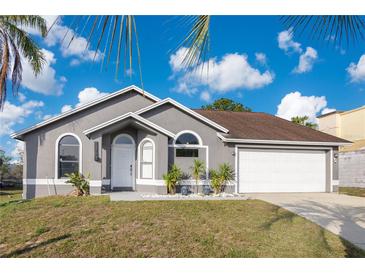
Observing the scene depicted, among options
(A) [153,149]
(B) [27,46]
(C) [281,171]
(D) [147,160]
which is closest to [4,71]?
(B) [27,46]

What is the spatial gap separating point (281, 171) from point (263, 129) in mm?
2772

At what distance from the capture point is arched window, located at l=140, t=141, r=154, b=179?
533 inches

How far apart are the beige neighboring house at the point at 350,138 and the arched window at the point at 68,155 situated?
16462 mm

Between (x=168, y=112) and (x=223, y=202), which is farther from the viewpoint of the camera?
(x=168, y=112)

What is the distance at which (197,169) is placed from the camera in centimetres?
1345

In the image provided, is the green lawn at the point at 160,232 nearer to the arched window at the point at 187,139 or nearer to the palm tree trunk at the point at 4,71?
the arched window at the point at 187,139

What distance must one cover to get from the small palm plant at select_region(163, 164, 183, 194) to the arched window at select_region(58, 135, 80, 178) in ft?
14.4

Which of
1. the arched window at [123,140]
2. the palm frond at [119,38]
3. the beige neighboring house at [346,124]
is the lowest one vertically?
the arched window at [123,140]

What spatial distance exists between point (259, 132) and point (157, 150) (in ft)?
20.5

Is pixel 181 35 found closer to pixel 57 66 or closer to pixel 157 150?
pixel 157 150

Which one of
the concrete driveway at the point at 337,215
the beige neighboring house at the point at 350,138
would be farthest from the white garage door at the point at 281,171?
the beige neighboring house at the point at 350,138

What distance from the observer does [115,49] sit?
5.84ft

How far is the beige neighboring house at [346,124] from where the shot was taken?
91.0 feet
